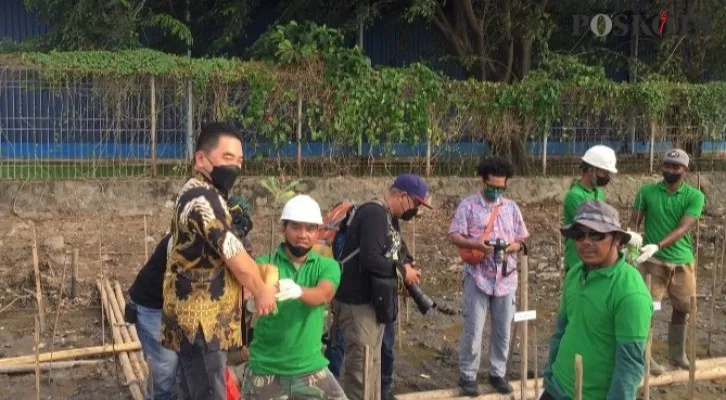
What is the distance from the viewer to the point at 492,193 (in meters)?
6.22

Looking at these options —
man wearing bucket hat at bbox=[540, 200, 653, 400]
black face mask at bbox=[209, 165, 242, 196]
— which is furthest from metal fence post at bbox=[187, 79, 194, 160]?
man wearing bucket hat at bbox=[540, 200, 653, 400]

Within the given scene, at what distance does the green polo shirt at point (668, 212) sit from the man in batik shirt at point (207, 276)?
157 inches

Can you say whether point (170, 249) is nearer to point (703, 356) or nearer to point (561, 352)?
point (561, 352)

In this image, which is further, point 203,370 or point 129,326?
point 129,326

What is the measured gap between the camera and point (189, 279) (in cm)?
391

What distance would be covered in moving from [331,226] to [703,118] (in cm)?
1086

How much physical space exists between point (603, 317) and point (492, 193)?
257 centimetres

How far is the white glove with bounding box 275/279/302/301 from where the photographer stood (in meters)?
4.14

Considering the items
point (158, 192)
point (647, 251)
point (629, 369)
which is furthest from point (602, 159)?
point (158, 192)

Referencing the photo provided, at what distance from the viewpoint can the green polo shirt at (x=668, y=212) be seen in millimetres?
6750

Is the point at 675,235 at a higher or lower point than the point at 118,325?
higher

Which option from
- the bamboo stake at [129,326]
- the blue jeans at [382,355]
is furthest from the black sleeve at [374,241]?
the bamboo stake at [129,326]

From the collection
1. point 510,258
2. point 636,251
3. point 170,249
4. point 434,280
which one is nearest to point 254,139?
point 434,280

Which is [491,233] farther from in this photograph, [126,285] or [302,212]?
[126,285]
